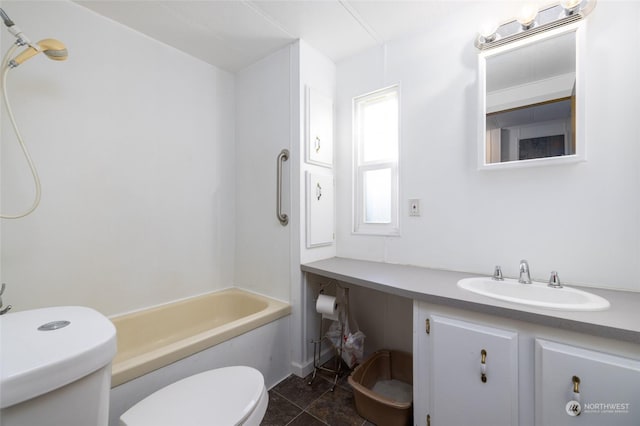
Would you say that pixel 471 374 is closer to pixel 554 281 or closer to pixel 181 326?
pixel 554 281

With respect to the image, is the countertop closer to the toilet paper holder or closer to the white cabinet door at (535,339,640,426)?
the white cabinet door at (535,339,640,426)

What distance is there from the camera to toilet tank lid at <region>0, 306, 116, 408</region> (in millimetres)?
550

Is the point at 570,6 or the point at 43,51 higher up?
the point at 570,6

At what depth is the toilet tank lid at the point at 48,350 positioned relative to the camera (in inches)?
21.6

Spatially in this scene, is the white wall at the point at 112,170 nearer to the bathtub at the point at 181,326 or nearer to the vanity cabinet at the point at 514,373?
the bathtub at the point at 181,326

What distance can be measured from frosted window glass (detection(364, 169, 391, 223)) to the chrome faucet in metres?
0.80

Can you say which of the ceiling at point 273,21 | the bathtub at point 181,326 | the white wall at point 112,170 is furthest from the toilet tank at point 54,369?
the ceiling at point 273,21

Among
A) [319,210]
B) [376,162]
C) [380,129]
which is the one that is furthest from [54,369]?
[380,129]

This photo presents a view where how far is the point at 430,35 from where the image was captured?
1649 millimetres

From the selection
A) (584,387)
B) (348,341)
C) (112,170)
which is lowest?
(348,341)

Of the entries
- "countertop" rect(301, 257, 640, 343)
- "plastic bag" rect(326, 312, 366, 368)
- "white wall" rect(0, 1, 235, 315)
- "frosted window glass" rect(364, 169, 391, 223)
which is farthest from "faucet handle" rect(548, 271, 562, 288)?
"white wall" rect(0, 1, 235, 315)

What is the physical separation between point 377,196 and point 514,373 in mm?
1249

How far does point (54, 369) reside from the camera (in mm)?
586

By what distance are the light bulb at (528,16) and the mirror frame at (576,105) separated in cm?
6
